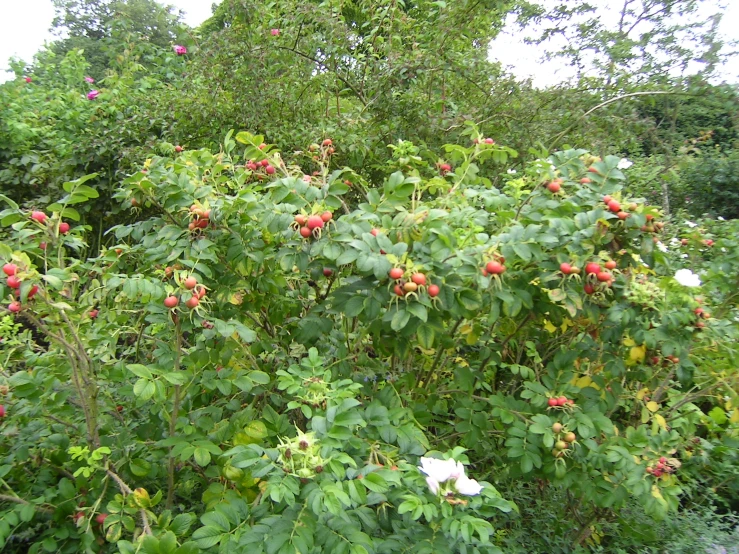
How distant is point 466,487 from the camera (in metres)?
1.18

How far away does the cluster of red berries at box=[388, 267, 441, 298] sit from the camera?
129 cm

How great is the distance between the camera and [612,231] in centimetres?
158

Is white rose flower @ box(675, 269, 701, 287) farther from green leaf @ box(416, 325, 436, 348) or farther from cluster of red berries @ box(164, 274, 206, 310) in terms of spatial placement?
cluster of red berries @ box(164, 274, 206, 310)

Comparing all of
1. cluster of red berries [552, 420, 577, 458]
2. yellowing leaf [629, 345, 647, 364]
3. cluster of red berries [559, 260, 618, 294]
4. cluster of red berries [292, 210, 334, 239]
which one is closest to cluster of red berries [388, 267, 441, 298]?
cluster of red berries [292, 210, 334, 239]

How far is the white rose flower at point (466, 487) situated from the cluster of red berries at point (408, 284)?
0.42 metres

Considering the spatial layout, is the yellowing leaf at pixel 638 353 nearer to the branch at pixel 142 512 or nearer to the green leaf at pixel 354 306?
the green leaf at pixel 354 306

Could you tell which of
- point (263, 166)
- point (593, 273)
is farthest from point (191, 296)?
point (593, 273)

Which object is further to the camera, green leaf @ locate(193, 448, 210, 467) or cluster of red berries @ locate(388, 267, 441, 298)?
green leaf @ locate(193, 448, 210, 467)

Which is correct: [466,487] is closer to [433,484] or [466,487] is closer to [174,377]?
[433,484]

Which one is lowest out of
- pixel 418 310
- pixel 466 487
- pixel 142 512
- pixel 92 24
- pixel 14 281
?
pixel 142 512

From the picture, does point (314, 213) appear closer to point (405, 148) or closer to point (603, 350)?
point (405, 148)

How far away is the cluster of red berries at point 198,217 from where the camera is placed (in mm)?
1515

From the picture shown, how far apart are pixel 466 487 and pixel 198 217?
99 cm

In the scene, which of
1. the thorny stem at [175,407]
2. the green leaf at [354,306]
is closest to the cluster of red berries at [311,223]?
the green leaf at [354,306]
